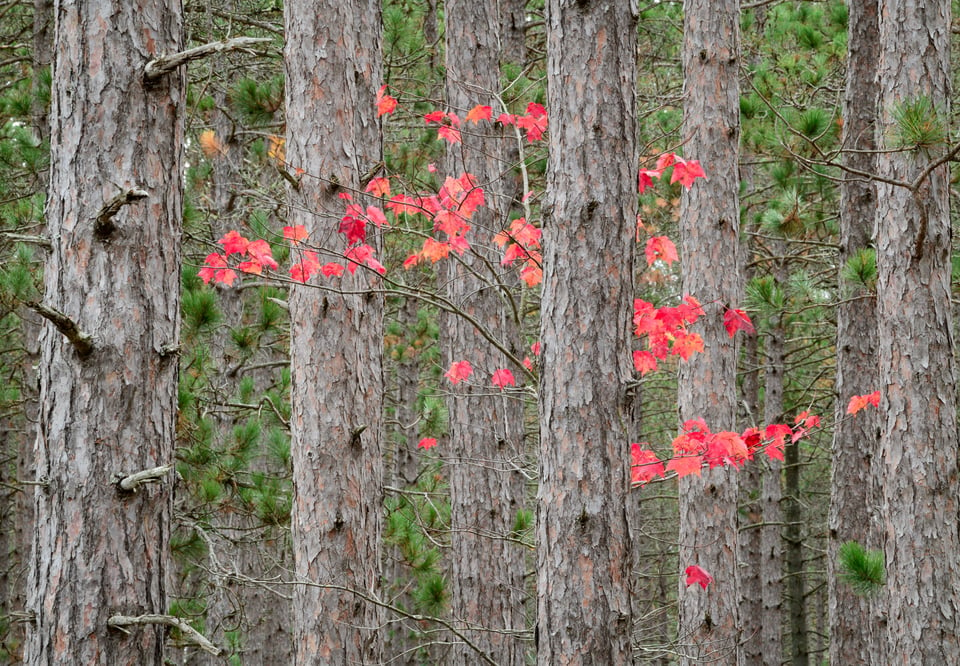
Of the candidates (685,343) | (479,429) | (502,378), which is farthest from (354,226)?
(479,429)

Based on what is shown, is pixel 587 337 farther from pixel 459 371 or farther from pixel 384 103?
pixel 459 371

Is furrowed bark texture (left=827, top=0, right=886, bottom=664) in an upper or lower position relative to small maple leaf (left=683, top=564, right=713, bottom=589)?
upper

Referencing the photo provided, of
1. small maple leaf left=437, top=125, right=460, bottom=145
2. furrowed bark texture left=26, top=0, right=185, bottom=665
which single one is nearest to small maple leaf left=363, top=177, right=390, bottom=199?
small maple leaf left=437, top=125, right=460, bottom=145

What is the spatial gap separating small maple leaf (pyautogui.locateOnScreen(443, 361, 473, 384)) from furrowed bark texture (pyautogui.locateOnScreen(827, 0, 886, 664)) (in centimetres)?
291

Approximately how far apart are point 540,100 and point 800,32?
3350 mm

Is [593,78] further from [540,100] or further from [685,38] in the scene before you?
[685,38]

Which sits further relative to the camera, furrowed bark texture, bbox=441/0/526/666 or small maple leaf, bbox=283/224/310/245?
furrowed bark texture, bbox=441/0/526/666

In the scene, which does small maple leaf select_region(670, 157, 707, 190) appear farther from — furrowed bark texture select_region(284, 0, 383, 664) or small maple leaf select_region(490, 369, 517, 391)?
small maple leaf select_region(490, 369, 517, 391)

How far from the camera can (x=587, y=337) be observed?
117 inches

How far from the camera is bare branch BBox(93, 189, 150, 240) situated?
259 cm

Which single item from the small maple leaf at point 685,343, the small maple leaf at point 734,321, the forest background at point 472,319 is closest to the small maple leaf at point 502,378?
the forest background at point 472,319

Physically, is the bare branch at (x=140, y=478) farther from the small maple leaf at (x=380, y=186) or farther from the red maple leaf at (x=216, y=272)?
the small maple leaf at (x=380, y=186)

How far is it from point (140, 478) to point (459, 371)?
10.9 feet

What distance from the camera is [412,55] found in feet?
24.2
